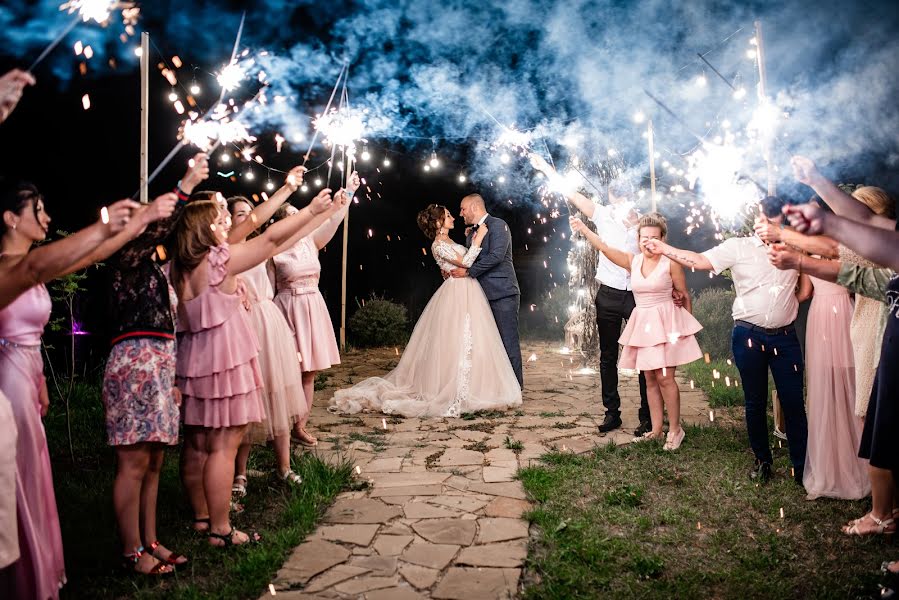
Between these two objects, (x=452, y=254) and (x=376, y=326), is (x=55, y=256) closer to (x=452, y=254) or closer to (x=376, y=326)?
(x=452, y=254)

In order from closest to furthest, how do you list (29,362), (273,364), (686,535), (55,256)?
(55,256) → (29,362) → (686,535) → (273,364)

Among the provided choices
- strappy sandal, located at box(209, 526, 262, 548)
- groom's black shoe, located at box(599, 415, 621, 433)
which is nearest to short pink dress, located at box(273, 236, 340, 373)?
strappy sandal, located at box(209, 526, 262, 548)

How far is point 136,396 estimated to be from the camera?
3.16m

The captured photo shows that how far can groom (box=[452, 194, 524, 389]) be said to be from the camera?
24.7 ft

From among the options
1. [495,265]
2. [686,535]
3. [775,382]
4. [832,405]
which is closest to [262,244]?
[686,535]

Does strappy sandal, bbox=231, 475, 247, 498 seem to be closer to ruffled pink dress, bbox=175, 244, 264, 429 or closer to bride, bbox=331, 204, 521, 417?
ruffled pink dress, bbox=175, 244, 264, 429

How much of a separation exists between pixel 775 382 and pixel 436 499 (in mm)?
2570

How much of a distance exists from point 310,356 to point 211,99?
6393 millimetres

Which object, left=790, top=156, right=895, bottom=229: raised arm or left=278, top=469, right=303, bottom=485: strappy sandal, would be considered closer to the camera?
left=790, top=156, right=895, bottom=229: raised arm

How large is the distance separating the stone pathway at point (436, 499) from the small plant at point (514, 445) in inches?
0.7

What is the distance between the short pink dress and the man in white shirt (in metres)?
2.43

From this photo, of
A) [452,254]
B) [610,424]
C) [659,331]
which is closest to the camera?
[659,331]

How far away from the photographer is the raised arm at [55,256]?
89.8 inches

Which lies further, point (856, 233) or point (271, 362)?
point (271, 362)
